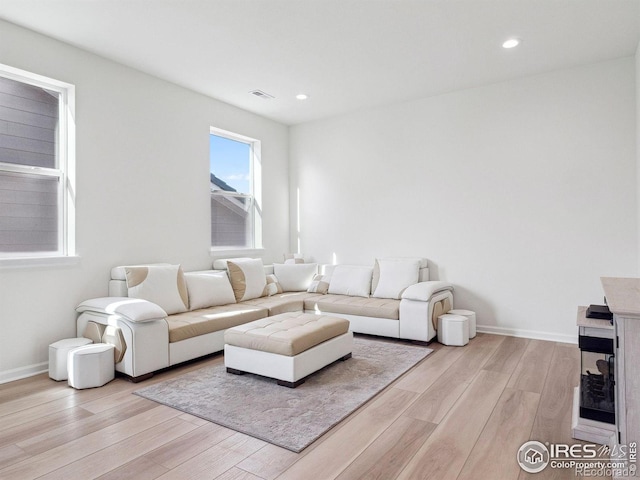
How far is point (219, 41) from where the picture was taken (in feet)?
11.5

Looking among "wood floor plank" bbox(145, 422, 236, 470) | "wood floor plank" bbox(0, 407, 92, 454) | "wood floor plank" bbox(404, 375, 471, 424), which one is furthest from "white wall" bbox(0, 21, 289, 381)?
"wood floor plank" bbox(404, 375, 471, 424)

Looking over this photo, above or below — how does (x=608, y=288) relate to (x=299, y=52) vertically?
below

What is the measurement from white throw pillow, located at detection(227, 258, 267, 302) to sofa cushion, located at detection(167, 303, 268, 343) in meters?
0.34

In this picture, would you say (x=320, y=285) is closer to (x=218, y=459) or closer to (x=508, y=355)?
(x=508, y=355)

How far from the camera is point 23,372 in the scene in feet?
10.7

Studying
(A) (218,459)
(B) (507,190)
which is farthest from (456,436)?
(B) (507,190)

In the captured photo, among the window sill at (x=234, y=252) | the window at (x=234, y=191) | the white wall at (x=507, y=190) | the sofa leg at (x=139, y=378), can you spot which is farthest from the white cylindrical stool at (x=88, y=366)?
the white wall at (x=507, y=190)

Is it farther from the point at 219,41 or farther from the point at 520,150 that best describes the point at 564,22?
the point at 219,41

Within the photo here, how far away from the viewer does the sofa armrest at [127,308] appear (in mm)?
3117

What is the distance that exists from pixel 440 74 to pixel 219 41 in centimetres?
237

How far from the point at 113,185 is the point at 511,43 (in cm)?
404

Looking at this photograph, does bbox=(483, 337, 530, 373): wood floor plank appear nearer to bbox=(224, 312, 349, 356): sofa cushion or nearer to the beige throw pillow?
bbox=(224, 312, 349, 356): sofa cushion

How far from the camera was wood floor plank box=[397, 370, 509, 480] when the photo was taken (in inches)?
76.7

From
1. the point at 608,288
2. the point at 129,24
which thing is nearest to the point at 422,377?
the point at 608,288
